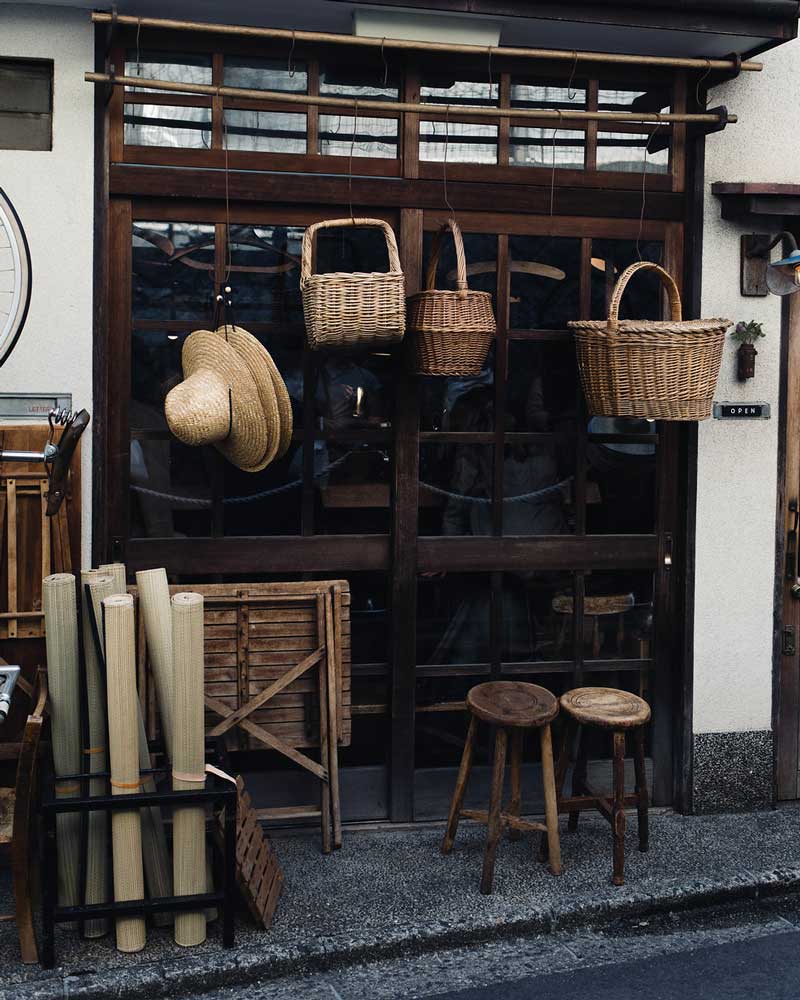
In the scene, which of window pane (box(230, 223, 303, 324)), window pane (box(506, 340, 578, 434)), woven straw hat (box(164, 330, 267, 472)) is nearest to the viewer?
woven straw hat (box(164, 330, 267, 472))

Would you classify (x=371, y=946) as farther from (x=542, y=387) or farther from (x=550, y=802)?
(x=542, y=387)

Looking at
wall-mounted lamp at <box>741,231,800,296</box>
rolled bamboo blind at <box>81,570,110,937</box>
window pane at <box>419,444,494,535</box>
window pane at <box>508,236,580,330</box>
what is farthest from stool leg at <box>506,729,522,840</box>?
wall-mounted lamp at <box>741,231,800,296</box>

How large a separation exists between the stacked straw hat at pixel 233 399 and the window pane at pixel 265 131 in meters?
1.08

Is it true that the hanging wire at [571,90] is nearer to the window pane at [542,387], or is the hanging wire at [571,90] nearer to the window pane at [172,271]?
the window pane at [542,387]

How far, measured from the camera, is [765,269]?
631 centimetres

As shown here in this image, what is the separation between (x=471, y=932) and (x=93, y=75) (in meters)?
4.32

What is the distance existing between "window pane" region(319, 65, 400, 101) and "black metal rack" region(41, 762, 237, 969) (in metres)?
3.53

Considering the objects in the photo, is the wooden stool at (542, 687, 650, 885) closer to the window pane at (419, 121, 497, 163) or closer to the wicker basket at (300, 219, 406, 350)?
the wicker basket at (300, 219, 406, 350)

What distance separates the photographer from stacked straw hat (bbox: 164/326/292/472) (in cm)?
505

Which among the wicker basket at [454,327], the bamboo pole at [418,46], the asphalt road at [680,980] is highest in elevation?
the bamboo pole at [418,46]

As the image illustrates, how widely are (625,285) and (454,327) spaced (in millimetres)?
959

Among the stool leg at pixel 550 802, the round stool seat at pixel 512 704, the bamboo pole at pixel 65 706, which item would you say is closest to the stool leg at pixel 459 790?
the round stool seat at pixel 512 704

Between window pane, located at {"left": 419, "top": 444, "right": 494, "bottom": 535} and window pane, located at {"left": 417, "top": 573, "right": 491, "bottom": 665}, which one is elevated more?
window pane, located at {"left": 419, "top": 444, "right": 494, "bottom": 535}

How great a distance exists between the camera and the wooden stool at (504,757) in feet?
17.7
